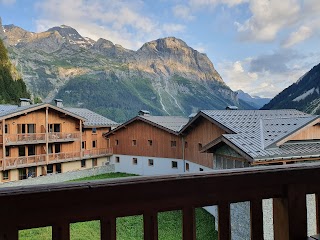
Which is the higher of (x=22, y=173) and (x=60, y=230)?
(x=60, y=230)

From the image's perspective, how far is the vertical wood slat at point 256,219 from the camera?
1514 millimetres

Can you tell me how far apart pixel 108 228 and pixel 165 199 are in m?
0.28

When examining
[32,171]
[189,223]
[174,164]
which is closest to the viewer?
[189,223]

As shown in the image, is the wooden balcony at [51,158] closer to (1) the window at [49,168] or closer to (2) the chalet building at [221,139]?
(1) the window at [49,168]

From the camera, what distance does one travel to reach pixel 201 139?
2081cm

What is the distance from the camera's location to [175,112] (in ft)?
527

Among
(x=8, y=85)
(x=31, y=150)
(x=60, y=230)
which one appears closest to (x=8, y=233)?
(x=60, y=230)

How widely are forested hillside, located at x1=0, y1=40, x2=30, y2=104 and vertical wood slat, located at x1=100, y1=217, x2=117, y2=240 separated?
4720cm

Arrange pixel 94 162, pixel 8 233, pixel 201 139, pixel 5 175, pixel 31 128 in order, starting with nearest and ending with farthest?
pixel 8 233
pixel 201 139
pixel 5 175
pixel 31 128
pixel 94 162

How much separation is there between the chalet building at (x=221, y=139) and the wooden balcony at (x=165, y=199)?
9934mm

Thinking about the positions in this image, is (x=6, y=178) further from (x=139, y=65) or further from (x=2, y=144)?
(x=139, y=65)

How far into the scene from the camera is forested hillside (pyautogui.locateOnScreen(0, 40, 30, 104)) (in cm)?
4597

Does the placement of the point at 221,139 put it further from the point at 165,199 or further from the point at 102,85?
the point at 102,85

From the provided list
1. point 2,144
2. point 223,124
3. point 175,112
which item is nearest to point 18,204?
point 223,124
